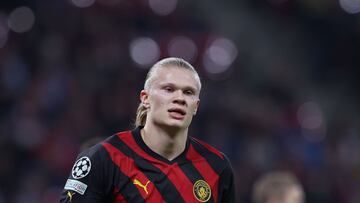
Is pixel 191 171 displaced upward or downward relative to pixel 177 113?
downward

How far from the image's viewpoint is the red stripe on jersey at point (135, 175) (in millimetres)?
3670

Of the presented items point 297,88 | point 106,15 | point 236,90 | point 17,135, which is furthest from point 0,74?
point 297,88

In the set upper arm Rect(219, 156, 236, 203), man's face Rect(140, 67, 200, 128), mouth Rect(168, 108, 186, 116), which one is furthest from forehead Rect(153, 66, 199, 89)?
upper arm Rect(219, 156, 236, 203)

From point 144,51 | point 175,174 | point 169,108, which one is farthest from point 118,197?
point 144,51

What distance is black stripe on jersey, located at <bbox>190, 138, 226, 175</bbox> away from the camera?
155 inches

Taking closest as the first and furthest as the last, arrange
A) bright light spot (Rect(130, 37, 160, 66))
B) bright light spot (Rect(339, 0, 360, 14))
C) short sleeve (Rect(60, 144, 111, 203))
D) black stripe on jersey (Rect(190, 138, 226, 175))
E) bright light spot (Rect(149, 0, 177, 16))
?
1. short sleeve (Rect(60, 144, 111, 203))
2. black stripe on jersey (Rect(190, 138, 226, 175))
3. bright light spot (Rect(130, 37, 160, 66))
4. bright light spot (Rect(149, 0, 177, 16))
5. bright light spot (Rect(339, 0, 360, 14))

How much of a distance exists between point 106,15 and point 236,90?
5.81 feet

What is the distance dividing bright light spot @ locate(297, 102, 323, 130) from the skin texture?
6.03 metres

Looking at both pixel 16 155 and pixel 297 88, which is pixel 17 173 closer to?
pixel 16 155

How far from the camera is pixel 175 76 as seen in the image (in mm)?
3805

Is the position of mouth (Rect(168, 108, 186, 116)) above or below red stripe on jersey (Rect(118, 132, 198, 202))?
above

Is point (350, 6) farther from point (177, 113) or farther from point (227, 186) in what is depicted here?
point (177, 113)

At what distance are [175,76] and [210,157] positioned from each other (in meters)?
0.44

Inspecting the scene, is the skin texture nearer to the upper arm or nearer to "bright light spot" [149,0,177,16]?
the upper arm
